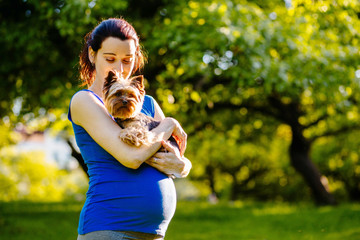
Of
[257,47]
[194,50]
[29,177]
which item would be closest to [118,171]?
[194,50]

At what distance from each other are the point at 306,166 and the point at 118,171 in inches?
→ 593

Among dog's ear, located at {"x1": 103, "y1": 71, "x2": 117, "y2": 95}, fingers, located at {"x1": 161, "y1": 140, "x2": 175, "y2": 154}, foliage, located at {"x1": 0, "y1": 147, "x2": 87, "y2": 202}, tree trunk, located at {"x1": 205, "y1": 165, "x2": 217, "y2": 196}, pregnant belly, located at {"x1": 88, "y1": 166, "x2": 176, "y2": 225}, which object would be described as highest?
dog's ear, located at {"x1": 103, "y1": 71, "x2": 117, "y2": 95}

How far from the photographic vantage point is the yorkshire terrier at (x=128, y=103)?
2609 mm

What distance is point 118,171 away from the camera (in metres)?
2.38

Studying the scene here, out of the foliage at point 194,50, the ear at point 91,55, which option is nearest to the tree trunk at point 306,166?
the foliage at point 194,50

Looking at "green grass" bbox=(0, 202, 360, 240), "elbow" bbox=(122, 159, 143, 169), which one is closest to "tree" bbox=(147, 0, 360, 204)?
"green grass" bbox=(0, 202, 360, 240)

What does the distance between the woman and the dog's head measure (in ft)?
0.24

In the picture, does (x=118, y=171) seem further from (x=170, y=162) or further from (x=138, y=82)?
(x=138, y=82)

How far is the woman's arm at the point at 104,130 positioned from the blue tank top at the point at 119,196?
0.26 feet

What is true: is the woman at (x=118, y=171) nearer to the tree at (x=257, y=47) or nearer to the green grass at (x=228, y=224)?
the tree at (x=257, y=47)

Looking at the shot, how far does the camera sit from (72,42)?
9727mm

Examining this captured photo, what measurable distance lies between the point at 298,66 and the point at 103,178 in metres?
7.67

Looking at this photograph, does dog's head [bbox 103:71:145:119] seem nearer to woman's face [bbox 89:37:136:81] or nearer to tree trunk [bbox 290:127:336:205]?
woman's face [bbox 89:37:136:81]

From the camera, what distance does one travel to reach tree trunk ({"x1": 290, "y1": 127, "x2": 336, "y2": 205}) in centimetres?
1642
